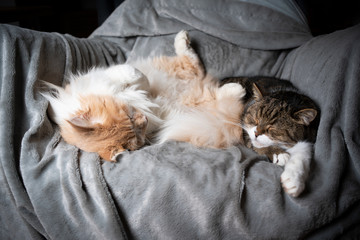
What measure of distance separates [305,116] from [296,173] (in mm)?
318

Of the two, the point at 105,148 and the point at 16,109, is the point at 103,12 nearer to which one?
the point at 16,109

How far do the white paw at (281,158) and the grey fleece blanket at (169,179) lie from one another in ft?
0.18

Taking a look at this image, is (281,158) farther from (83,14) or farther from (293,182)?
(83,14)

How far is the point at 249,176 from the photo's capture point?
0.99 m

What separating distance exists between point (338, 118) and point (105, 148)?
1.05 m

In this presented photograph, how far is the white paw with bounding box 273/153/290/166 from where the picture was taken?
1067 mm

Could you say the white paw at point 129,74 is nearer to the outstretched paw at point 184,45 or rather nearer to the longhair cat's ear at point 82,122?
the longhair cat's ear at point 82,122

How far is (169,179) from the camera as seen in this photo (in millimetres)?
959

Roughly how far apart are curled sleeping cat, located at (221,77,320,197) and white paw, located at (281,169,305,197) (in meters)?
0.01

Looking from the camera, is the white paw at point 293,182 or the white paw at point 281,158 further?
the white paw at point 281,158

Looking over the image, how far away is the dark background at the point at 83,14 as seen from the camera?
72.6 inches

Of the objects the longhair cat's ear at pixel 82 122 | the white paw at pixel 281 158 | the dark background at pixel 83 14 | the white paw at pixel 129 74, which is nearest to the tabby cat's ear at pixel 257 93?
the white paw at pixel 281 158

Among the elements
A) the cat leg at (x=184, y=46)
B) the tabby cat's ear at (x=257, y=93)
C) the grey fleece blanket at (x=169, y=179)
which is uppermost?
the cat leg at (x=184, y=46)

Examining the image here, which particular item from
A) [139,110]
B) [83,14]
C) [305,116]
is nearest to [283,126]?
[305,116]
